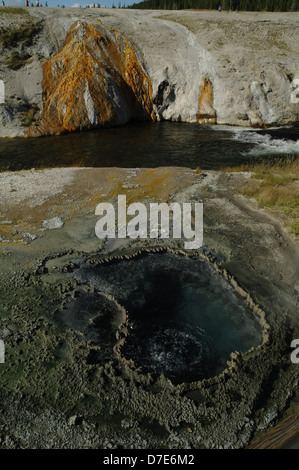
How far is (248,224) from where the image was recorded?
41.8 ft

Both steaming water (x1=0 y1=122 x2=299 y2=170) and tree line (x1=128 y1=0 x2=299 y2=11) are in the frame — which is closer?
steaming water (x1=0 y1=122 x2=299 y2=170)

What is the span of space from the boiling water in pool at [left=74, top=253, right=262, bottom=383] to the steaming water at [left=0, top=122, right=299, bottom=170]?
12477 mm

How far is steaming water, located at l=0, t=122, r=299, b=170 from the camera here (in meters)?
22.5

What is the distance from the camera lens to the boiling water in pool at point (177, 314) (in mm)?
7562

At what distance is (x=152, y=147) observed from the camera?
25578mm

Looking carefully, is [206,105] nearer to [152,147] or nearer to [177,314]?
[152,147]

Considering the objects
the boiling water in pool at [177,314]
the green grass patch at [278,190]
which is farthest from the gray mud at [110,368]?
the green grass patch at [278,190]

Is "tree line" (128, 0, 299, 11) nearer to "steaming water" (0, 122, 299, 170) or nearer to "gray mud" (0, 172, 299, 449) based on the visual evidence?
"steaming water" (0, 122, 299, 170)

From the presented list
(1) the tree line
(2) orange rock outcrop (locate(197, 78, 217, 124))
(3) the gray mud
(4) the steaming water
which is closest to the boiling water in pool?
(3) the gray mud

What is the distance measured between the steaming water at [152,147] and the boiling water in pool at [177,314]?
12.5m

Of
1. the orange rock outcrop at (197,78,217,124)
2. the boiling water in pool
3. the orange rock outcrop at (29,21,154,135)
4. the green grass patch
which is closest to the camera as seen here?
the boiling water in pool

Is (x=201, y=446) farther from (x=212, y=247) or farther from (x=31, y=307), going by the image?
(x=212, y=247)

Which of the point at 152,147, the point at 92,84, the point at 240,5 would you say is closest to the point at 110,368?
A: the point at 152,147

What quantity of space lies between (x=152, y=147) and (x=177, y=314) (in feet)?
61.9
